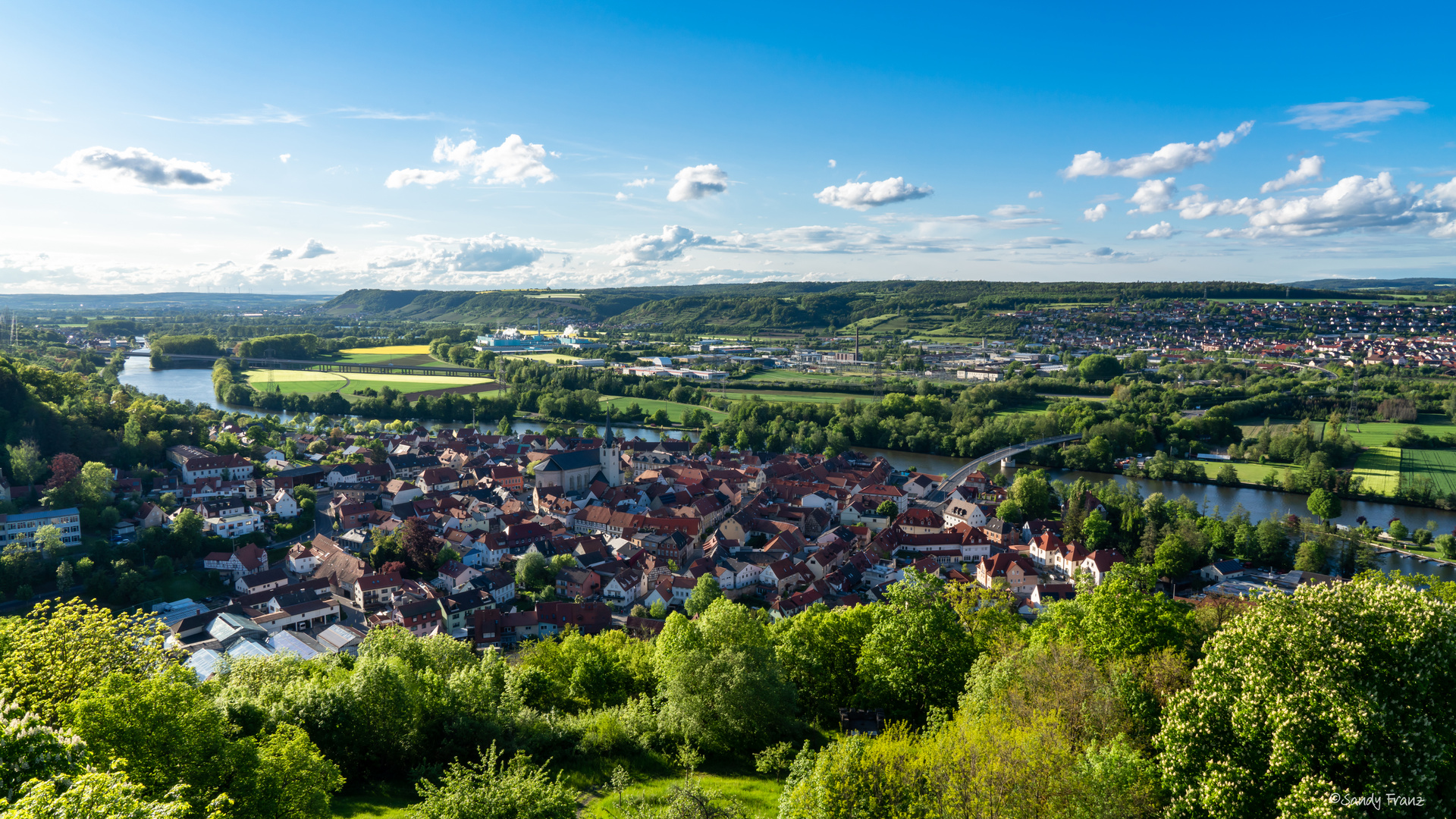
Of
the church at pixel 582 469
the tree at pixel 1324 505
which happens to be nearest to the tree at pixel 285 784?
the church at pixel 582 469

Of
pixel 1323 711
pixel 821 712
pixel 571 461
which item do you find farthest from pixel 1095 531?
pixel 1323 711

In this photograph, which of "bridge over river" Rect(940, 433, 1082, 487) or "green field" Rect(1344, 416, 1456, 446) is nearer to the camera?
"bridge over river" Rect(940, 433, 1082, 487)

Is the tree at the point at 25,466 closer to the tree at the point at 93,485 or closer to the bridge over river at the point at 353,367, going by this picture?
the tree at the point at 93,485

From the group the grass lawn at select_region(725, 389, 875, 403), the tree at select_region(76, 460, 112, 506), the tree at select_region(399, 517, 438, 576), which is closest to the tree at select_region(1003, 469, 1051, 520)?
the tree at select_region(399, 517, 438, 576)

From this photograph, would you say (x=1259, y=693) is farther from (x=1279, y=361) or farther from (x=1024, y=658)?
(x=1279, y=361)

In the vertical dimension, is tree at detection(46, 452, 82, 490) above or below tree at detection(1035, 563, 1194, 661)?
below

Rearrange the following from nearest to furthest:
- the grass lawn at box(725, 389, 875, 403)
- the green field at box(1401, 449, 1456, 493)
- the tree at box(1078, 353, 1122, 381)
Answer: the green field at box(1401, 449, 1456, 493), the grass lawn at box(725, 389, 875, 403), the tree at box(1078, 353, 1122, 381)

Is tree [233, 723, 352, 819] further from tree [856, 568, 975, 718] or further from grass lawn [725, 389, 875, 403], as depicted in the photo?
grass lawn [725, 389, 875, 403]
